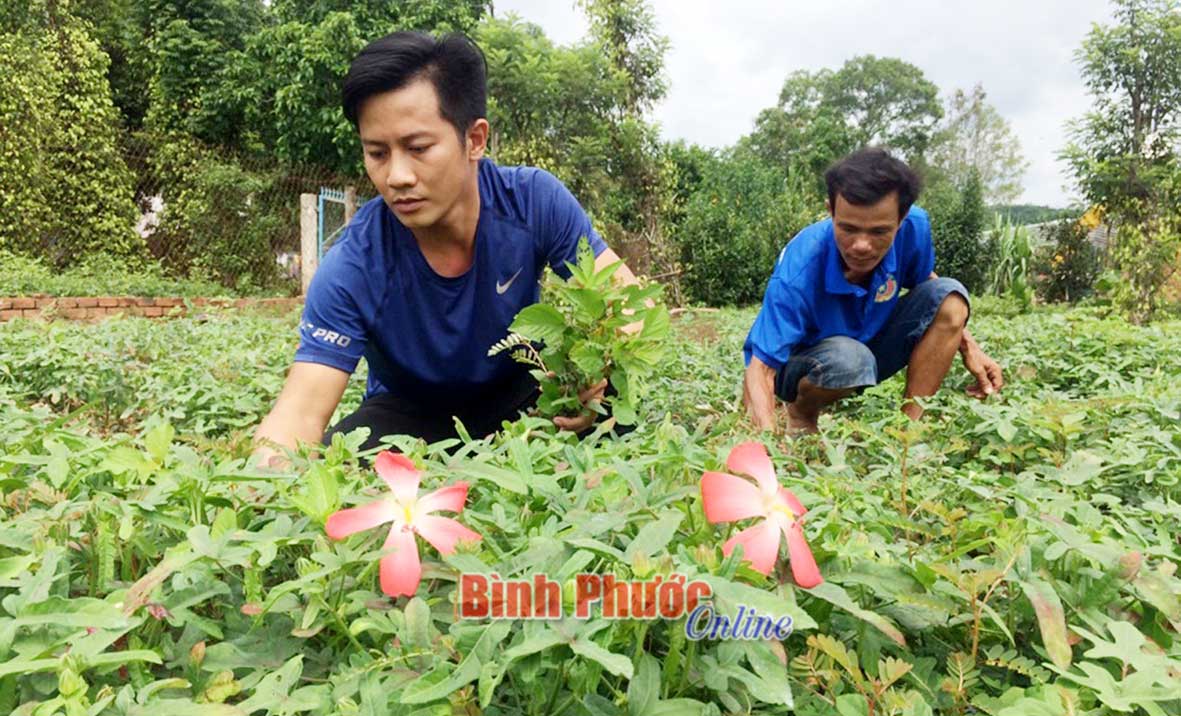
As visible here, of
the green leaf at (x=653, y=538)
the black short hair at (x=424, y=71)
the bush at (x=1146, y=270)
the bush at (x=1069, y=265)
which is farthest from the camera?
the bush at (x=1069, y=265)

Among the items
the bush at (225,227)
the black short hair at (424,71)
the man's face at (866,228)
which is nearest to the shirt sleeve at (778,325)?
the man's face at (866,228)

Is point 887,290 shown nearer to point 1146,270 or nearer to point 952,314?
point 952,314

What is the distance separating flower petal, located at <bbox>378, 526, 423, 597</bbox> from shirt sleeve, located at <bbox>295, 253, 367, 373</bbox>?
1.48 m

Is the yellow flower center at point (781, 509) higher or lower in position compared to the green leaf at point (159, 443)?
higher

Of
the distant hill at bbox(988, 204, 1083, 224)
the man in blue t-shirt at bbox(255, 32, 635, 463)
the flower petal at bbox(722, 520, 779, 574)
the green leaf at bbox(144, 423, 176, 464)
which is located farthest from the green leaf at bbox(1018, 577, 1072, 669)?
the distant hill at bbox(988, 204, 1083, 224)

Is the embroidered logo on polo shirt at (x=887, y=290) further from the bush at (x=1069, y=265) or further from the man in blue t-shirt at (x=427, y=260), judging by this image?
the bush at (x=1069, y=265)

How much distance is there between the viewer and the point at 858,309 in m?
3.18

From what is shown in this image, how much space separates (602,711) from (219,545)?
0.36 m

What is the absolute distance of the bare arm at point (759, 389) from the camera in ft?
8.68

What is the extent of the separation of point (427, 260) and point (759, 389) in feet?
3.77

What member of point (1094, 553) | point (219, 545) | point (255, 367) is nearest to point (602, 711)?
point (219, 545)

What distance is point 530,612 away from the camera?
2.05 ft

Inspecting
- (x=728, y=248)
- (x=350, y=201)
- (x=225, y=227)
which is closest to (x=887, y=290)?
(x=350, y=201)

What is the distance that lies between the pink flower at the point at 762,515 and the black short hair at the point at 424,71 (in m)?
1.64
